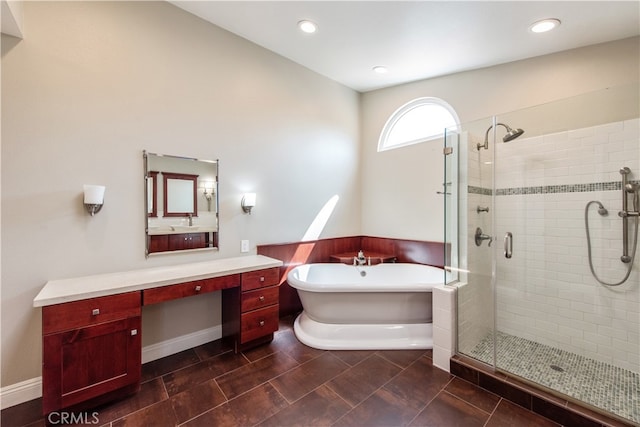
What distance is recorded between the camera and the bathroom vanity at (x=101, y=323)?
1.50 metres

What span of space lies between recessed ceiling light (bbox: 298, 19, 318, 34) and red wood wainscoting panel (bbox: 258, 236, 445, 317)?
7.00 feet

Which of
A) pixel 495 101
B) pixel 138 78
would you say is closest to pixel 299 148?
pixel 138 78

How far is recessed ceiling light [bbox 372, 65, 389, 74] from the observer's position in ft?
10.2

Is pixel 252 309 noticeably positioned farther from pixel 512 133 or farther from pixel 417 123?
pixel 417 123

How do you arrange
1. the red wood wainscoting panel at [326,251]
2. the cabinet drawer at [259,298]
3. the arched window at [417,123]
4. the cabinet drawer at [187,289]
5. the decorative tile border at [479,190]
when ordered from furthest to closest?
the arched window at [417,123], the red wood wainscoting panel at [326,251], the decorative tile border at [479,190], the cabinet drawer at [259,298], the cabinet drawer at [187,289]

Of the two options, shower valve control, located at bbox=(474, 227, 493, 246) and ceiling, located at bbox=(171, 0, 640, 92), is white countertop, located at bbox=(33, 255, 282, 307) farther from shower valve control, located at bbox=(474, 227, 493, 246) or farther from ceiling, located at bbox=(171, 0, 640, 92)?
ceiling, located at bbox=(171, 0, 640, 92)

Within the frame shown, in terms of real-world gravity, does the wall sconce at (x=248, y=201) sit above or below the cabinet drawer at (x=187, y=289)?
above

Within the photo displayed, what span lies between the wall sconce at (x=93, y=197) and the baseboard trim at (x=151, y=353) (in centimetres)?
117

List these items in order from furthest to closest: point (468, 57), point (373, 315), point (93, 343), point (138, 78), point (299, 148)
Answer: point (299, 148) < point (468, 57) < point (373, 315) < point (138, 78) < point (93, 343)

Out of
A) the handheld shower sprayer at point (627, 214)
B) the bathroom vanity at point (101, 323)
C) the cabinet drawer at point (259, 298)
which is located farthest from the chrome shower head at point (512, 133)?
the bathroom vanity at point (101, 323)

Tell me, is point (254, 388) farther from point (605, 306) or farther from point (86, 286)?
point (605, 306)

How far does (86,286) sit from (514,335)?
355 centimetres

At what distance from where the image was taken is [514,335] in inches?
102

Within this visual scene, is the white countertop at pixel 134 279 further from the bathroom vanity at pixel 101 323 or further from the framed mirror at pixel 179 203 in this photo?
the framed mirror at pixel 179 203
